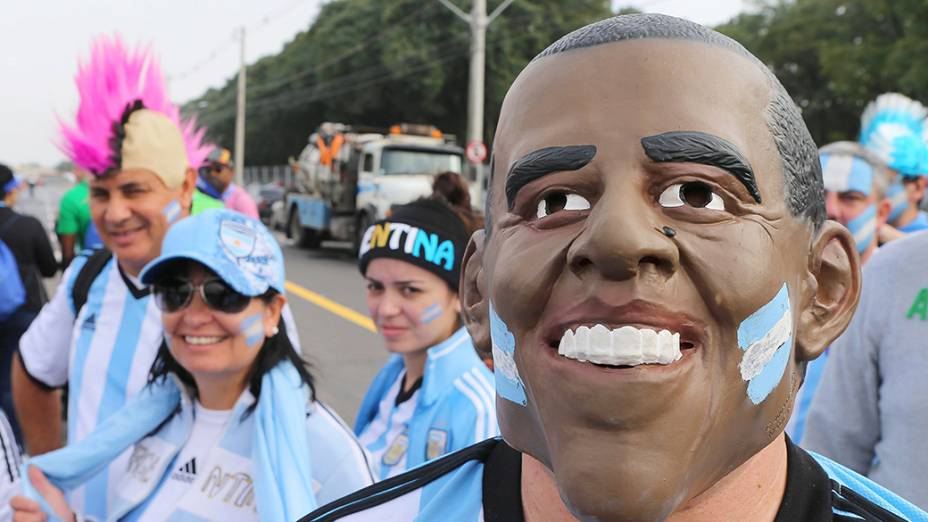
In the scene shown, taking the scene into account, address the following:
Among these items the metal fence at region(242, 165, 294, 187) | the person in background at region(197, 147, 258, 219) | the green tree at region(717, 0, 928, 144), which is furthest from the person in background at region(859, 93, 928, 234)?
the metal fence at region(242, 165, 294, 187)

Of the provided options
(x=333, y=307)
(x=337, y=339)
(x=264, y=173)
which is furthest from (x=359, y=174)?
(x=264, y=173)

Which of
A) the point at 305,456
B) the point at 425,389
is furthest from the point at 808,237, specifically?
the point at 425,389

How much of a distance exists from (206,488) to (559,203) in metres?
1.50

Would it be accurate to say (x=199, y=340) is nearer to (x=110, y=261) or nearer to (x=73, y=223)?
(x=110, y=261)

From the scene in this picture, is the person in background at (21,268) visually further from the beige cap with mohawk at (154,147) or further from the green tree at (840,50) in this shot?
the green tree at (840,50)

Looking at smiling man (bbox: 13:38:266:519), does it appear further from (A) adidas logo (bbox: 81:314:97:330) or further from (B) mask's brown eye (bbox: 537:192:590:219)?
(B) mask's brown eye (bbox: 537:192:590:219)

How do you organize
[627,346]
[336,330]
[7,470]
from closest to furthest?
1. [627,346]
2. [7,470]
3. [336,330]

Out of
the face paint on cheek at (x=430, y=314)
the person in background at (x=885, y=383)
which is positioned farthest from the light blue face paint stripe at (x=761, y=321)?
the face paint on cheek at (x=430, y=314)

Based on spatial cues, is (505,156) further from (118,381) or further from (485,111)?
(485,111)

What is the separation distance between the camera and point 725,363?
1.02 m

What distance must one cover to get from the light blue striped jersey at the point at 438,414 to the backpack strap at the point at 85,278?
1040 mm

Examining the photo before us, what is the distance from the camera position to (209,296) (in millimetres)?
2354

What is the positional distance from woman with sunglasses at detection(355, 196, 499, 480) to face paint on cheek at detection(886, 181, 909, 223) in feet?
7.34

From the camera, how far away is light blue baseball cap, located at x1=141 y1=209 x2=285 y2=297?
92.0 inches
